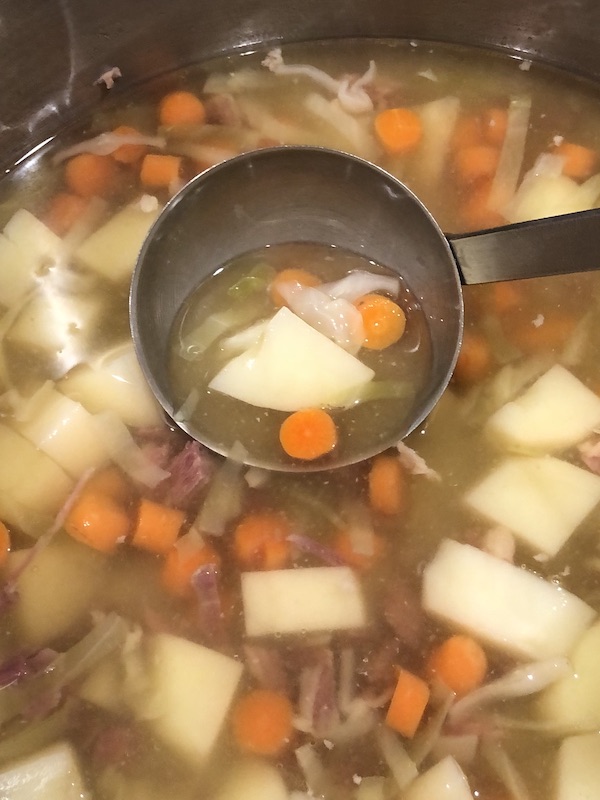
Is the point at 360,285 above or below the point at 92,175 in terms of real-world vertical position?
below

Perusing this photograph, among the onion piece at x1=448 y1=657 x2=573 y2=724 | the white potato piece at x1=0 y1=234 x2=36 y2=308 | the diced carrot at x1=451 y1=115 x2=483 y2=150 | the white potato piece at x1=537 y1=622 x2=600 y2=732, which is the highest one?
the white potato piece at x1=0 y1=234 x2=36 y2=308

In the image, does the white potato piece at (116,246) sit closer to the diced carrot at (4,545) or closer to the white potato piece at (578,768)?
the diced carrot at (4,545)

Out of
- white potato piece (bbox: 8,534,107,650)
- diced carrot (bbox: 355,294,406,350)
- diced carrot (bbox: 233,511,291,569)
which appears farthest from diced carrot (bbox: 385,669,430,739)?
diced carrot (bbox: 355,294,406,350)

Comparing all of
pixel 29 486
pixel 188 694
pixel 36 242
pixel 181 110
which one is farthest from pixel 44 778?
pixel 181 110

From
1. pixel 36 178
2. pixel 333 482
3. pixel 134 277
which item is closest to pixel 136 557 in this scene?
pixel 333 482

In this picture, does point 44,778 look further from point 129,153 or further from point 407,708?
point 129,153

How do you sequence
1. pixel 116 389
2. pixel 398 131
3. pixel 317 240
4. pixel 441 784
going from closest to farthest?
pixel 441 784 → pixel 116 389 → pixel 317 240 → pixel 398 131

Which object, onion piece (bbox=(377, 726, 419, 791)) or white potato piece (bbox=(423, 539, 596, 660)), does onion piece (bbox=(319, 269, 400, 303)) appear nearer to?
white potato piece (bbox=(423, 539, 596, 660))
